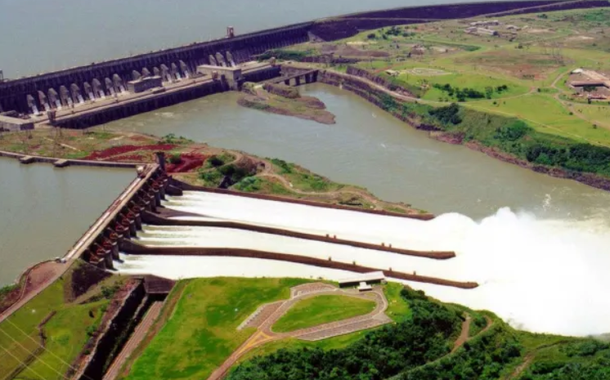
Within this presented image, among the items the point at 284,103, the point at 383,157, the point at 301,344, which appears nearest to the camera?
the point at 301,344

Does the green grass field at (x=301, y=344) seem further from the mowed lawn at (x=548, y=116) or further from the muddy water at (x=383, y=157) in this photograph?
the mowed lawn at (x=548, y=116)

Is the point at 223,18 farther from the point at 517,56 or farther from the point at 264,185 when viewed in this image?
the point at 264,185

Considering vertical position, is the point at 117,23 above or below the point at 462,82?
above

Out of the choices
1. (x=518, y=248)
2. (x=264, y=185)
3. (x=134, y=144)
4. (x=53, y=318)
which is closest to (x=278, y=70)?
(x=134, y=144)

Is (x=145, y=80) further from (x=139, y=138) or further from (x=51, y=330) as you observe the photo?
(x=51, y=330)

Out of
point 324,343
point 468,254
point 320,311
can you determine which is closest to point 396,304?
point 320,311

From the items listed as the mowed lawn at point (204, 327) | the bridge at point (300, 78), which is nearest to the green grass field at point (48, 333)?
the mowed lawn at point (204, 327)
